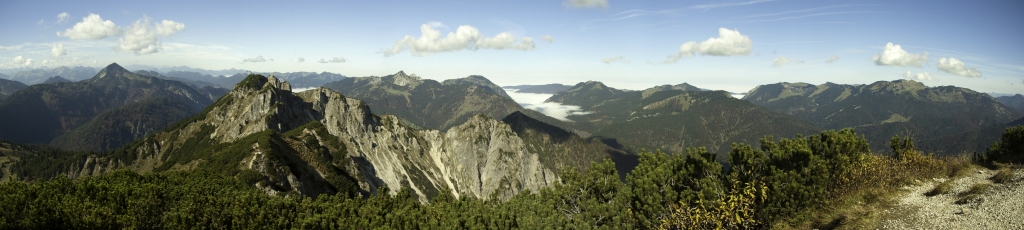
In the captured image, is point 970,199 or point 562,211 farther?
point 562,211

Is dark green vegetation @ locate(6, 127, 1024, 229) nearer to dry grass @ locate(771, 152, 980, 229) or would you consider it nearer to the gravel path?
dry grass @ locate(771, 152, 980, 229)

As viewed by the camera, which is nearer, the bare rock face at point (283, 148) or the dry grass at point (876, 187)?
the dry grass at point (876, 187)

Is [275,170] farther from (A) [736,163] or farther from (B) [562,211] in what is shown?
(A) [736,163]

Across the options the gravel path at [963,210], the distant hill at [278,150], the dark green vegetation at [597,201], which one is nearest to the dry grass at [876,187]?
the dark green vegetation at [597,201]

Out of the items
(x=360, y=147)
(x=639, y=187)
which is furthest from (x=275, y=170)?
(x=360, y=147)

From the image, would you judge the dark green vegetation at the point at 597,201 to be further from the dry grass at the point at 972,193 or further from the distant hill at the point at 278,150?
the distant hill at the point at 278,150

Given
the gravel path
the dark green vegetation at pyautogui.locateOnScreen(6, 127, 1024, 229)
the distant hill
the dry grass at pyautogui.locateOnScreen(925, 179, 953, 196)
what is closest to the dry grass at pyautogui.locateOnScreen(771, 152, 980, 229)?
the dry grass at pyautogui.locateOnScreen(925, 179, 953, 196)
